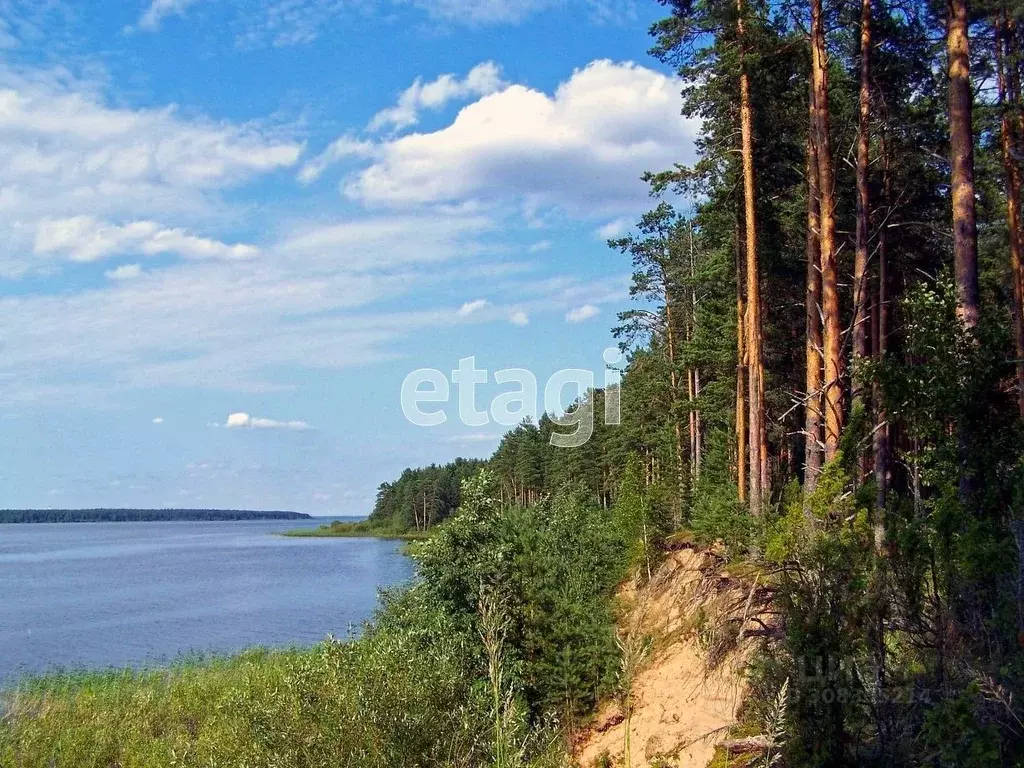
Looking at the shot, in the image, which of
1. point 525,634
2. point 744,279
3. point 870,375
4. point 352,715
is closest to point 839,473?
point 870,375

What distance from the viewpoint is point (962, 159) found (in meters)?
9.36

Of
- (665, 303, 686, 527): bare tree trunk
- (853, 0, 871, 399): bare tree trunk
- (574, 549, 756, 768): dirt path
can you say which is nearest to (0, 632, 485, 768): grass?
(574, 549, 756, 768): dirt path

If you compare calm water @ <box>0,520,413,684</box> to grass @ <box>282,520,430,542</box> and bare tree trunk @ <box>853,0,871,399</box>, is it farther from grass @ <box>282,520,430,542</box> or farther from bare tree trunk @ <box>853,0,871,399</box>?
grass @ <box>282,520,430,542</box>

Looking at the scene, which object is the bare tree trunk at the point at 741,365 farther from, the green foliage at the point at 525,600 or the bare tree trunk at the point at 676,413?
the bare tree trunk at the point at 676,413

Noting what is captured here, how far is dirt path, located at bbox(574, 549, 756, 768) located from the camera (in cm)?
830

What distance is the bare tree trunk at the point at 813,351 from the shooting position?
39.8 ft

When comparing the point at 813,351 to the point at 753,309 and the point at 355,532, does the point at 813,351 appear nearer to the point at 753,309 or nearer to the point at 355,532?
→ the point at 753,309

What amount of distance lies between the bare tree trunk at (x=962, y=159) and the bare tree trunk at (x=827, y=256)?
2675 millimetres

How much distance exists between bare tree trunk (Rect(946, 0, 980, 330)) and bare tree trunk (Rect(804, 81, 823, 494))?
9.12ft

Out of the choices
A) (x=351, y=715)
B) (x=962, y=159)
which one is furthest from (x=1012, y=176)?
(x=351, y=715)

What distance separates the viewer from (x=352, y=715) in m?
7.39

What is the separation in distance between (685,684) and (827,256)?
7017mm

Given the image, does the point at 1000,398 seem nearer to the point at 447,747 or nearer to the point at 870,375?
the point at 870,375

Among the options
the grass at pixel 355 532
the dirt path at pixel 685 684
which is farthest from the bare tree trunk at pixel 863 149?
the grass at pixel 355 532
